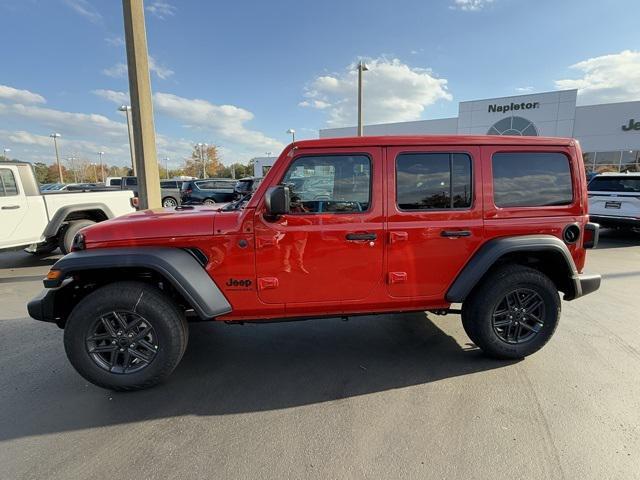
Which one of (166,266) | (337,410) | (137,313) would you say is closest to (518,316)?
(337,410)

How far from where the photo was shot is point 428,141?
2.91 metres

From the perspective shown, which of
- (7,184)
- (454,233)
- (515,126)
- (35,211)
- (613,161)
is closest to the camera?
(454,233)

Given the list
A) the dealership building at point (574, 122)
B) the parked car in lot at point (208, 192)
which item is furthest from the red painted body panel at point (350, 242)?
the dealership building at point (574, 122)

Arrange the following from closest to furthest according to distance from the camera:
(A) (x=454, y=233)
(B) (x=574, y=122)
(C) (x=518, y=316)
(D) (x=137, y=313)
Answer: (D) (x=137, y=313)
(A) (x=454, y=233)
(C) (x=518, y=316)
(B) (x=574, y=122)

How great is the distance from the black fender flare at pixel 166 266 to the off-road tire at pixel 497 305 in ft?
7.06

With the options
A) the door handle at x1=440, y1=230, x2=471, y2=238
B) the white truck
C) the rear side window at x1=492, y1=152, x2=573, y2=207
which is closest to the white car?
the rear side window at x1=492, y1=152, x2=573, y2=207

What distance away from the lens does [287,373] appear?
119 inches

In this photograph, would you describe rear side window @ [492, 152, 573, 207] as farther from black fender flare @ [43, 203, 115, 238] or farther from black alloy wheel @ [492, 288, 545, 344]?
black fender flare @ [43, 203, 115, 238]

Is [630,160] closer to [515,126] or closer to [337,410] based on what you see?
[515,126]

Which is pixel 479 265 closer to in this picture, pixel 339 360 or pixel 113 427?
pixel 339 360

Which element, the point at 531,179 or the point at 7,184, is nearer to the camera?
the point at 531,179

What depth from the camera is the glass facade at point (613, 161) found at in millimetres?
23391

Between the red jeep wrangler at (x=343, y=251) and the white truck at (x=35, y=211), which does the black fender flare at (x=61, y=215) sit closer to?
the white truck at (x=35, y=211)

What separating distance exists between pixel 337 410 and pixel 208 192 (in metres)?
16.9
